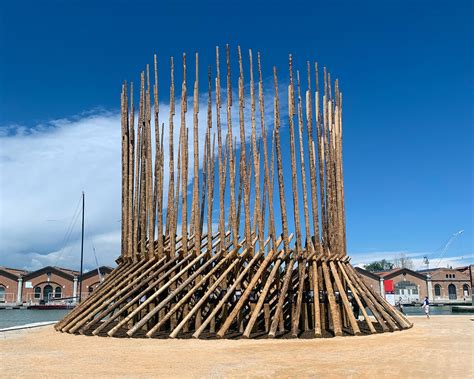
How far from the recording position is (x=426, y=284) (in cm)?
7219

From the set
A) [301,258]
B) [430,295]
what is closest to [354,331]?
[301,258]

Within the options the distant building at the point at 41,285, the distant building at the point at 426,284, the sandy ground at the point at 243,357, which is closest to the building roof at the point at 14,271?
the distant building at the point at 41,285

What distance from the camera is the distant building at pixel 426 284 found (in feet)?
228

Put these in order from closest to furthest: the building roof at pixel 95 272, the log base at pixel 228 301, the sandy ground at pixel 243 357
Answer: the sandy ground at pixel 243 357
the log base at pixel 228 301
the building roof at pixel 95 272

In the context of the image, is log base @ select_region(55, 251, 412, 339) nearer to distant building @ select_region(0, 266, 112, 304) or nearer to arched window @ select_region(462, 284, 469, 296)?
distant building @ select_region(0, 266, 112, 304)

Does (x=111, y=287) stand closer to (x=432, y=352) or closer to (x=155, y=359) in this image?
(x=155, y=359)

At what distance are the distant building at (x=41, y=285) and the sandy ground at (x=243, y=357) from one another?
58119 mm

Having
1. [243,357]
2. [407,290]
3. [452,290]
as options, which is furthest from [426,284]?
[243,357]

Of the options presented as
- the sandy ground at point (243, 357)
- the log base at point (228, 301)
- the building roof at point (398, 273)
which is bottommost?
the sandy ground at point (243, 357)

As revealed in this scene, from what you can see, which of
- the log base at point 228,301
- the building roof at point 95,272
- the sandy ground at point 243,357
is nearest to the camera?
the sandy ground at point 243,357

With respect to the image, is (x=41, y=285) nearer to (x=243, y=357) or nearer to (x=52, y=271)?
(x=52, y=271)

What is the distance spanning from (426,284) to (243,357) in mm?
67717

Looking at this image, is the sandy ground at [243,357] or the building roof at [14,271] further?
the building roof at [14,271]

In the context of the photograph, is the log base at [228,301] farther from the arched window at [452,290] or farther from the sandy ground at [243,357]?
the arched window at [452,290]
